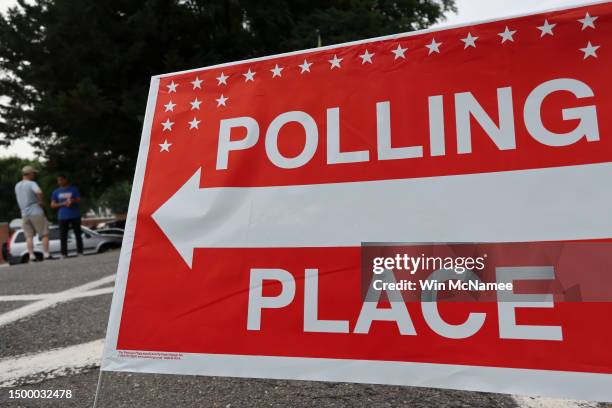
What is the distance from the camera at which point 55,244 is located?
1324cm

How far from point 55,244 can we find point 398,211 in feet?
46.3

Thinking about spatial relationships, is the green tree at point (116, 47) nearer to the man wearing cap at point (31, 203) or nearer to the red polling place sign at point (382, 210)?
the man wearing cap at point (31, 203)

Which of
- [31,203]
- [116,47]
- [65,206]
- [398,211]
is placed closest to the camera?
[398,211]

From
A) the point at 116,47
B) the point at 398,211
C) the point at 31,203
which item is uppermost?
the point at 116,47

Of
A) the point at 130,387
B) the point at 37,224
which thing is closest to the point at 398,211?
the point at 130,387

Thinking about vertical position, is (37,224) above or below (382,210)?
above

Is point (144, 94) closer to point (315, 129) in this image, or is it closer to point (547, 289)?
point (315, 129)

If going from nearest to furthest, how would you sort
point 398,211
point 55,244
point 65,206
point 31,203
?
point 398,211 → point 31,203 → point 65,206 → point 55,244

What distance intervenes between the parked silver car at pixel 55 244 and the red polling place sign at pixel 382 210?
13.1m

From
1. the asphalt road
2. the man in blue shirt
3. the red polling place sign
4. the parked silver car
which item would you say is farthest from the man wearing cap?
the red polling place sign

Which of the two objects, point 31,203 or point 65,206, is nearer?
point 31,203

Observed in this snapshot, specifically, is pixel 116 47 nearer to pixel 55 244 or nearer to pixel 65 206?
pixel 55 244

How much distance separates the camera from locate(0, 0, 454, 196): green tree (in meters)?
13.0

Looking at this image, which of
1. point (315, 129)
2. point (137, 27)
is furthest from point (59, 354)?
point (137, 27)
